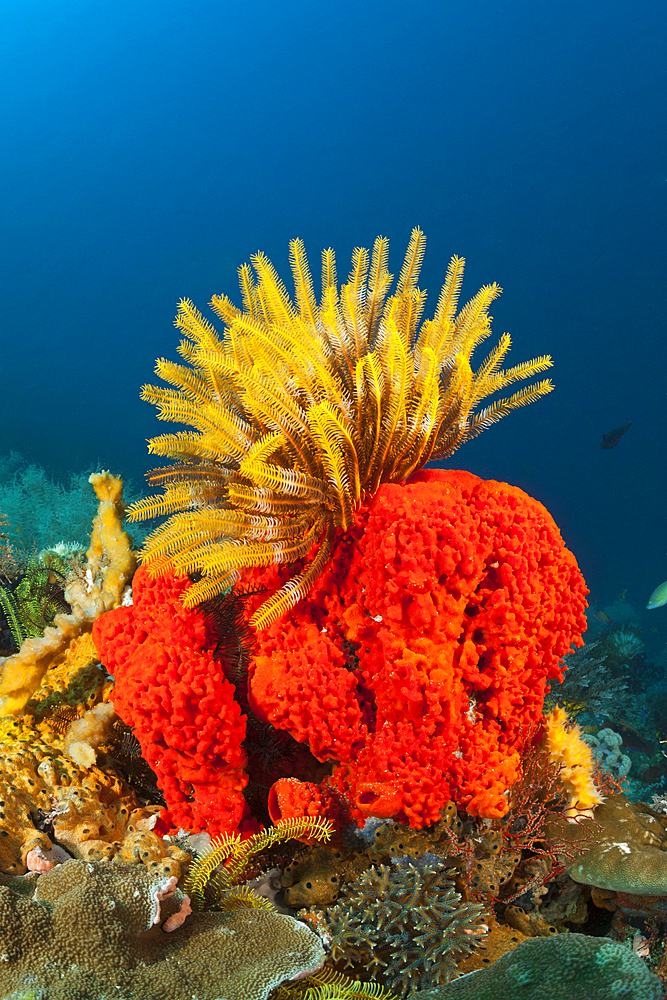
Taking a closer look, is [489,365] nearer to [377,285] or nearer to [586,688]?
[377,285]

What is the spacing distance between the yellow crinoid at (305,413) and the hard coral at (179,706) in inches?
9.1

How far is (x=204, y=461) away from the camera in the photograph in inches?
115

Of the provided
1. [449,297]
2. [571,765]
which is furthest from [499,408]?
[571,765]

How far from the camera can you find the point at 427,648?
238cm

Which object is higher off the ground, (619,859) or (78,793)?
(78,793)

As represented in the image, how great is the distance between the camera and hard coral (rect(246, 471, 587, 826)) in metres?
2.37

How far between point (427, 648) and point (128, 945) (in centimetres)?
142

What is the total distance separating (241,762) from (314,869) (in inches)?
22.0

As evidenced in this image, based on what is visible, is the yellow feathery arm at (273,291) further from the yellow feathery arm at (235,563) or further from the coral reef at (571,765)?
the coral reef at (571,765)

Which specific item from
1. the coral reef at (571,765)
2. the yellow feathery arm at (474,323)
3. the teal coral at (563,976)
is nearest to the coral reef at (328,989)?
the teal coral at (563,976)

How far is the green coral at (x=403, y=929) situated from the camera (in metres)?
2.18

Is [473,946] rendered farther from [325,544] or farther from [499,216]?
[499,216]

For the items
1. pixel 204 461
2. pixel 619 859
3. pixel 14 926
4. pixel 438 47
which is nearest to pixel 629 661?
pixel 619 859

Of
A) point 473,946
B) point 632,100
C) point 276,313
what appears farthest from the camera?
point 632,100
